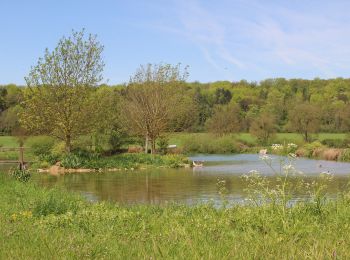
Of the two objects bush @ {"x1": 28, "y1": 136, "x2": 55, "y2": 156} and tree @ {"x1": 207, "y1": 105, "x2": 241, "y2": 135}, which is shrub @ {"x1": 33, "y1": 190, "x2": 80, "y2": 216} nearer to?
bush @ {"x1": 28, "y1": 136, "x2": 55, "y2": 156}

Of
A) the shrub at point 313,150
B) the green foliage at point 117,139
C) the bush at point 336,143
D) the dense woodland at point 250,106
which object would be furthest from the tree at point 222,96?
the green foliage at point 117,139

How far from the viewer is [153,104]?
128ft

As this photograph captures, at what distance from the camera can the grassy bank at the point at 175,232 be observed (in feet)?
17.9

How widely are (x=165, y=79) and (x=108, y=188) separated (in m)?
21.6

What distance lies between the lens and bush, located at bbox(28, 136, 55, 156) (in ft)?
123

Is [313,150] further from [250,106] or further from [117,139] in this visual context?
[250,106]

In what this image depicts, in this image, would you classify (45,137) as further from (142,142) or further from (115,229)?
(115,229)

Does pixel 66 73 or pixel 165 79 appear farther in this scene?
pixel 165 79

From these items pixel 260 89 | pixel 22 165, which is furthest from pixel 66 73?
pixel 260 89

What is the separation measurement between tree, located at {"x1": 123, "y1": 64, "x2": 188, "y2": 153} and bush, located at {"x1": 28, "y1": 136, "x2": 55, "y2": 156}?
22.0ft

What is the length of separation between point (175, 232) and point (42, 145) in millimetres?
32626

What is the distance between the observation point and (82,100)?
1291 inches

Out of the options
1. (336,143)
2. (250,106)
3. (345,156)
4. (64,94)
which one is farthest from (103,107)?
(250,106)

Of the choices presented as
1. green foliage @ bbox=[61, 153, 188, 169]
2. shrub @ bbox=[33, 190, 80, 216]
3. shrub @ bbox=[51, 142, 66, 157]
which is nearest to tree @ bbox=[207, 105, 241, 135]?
green foliage @ bbox=[61, 153, 188, 169]
